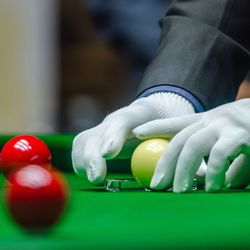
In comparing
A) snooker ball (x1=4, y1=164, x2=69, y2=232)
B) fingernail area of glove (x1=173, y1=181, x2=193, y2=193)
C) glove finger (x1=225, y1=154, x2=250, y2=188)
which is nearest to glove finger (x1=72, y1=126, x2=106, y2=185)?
fingernail area of glove (x1=173, y1=181, x2=193, y2=193)

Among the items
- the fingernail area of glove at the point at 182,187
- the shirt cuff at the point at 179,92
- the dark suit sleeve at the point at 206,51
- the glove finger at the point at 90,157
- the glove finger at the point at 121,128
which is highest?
the dark suit sleeve at the point at 206,51

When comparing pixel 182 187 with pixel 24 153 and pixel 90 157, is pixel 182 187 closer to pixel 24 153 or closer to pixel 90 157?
pixel 90 157

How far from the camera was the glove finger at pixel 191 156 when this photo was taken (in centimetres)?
216

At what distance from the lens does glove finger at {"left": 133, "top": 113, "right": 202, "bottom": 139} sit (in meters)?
2.32

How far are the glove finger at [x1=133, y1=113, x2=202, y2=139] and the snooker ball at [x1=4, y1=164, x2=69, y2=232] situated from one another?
1143 millimetres

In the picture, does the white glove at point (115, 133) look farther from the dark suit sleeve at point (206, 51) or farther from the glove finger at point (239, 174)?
the glove finger at point (239, 174)

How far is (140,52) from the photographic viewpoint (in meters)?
6.57

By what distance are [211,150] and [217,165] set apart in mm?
50

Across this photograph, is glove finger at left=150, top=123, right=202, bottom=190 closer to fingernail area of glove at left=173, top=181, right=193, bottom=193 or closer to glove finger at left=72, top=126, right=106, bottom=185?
fingernail area of glove at left=173, top=181, right=193, bottom=193

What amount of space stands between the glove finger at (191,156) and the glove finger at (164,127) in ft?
0.43

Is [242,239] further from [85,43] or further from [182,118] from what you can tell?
[85,43]

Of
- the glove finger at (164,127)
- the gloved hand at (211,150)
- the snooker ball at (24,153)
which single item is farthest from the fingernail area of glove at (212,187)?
the snooker ball at (24,153)

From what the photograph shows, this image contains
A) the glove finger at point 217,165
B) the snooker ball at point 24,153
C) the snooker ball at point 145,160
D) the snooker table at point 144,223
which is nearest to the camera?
the snooker table at point 144,223

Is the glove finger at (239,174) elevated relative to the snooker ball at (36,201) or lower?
lower
